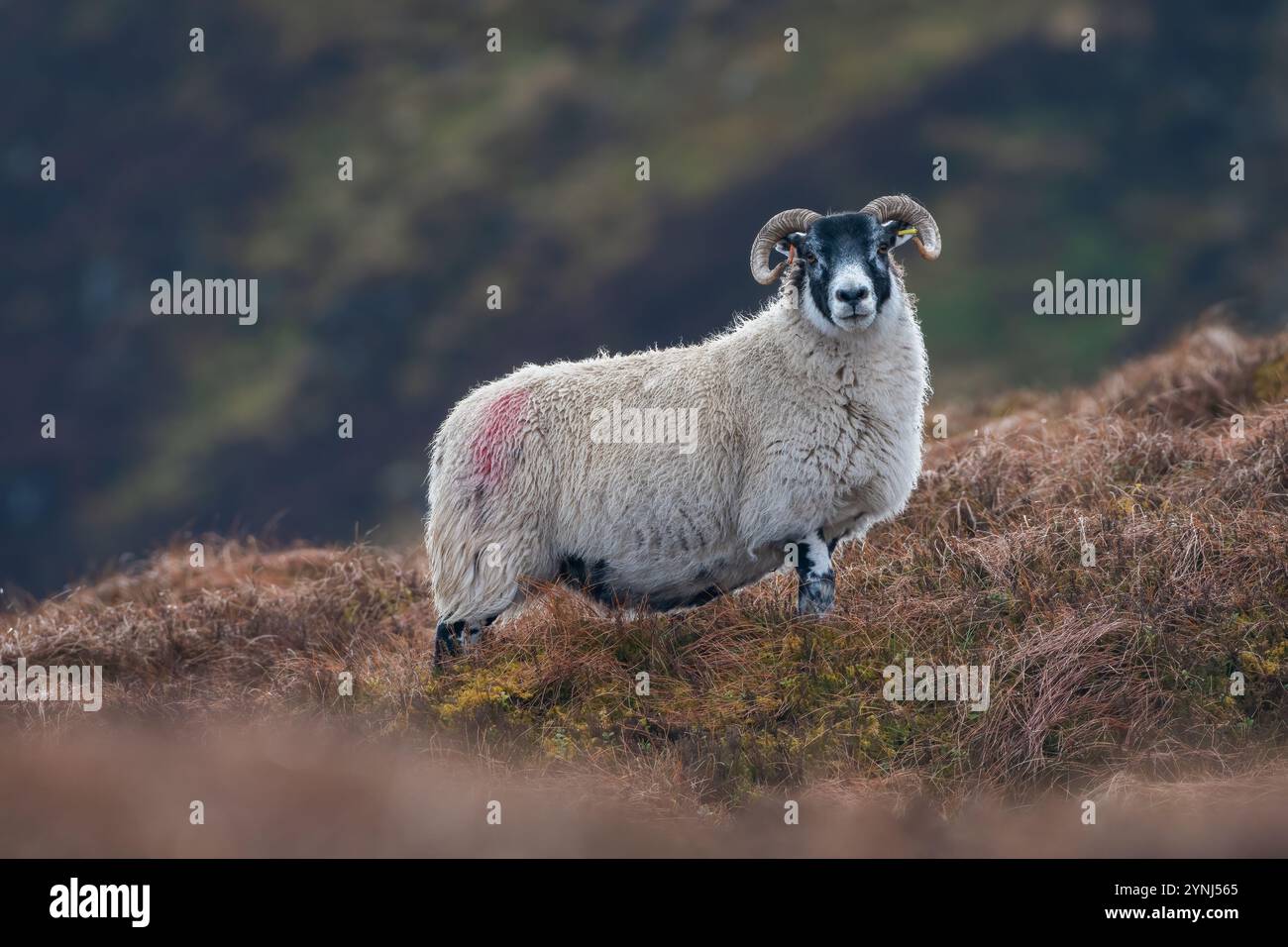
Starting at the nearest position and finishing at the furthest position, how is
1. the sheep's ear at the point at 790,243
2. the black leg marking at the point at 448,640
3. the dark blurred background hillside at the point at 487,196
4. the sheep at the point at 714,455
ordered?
the sheep at the point at 714,455 → the sheep's ear at the point at 790,243 → the black leg marking at the point at 448,640 → the dark blurred background hillside at the point at 487,196

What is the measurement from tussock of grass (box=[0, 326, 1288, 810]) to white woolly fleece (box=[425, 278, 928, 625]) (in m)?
0.45

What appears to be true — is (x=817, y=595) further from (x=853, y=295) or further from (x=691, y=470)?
(x=853, y=295)

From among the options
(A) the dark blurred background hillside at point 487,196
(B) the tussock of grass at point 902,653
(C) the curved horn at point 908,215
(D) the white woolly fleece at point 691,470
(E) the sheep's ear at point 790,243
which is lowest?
(B) the tussock of grass at point 902,653

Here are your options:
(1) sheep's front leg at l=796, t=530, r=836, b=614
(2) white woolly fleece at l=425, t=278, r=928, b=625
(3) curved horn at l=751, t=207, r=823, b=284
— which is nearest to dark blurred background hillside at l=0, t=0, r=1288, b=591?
(2) white woolly fleece at l=425, t=278, r=928, b=625

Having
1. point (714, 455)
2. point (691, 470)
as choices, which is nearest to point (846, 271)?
point (714, 455)

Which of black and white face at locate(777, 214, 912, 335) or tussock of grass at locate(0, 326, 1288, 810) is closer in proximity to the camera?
tussock of grass at locate(0, 326, 1288, 810)

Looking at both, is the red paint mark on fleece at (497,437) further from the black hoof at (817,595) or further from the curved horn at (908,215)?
the curved horn at (908,215)

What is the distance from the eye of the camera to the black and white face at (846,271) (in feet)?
38.0

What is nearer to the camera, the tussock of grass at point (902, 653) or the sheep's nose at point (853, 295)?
the tussock of grass at point (902, 653)

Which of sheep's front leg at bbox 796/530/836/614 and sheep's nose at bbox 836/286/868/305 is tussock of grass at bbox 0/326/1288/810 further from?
sheep's nose at bbox 836/286/868/305

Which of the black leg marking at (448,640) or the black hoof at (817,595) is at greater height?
the black hoof at (817,595)

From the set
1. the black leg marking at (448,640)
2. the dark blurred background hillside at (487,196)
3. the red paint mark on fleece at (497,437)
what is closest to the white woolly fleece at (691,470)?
the red paint mark on fleece at (497,437)

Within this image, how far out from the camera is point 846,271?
11641 millimetres

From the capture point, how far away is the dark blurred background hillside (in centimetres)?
8456
